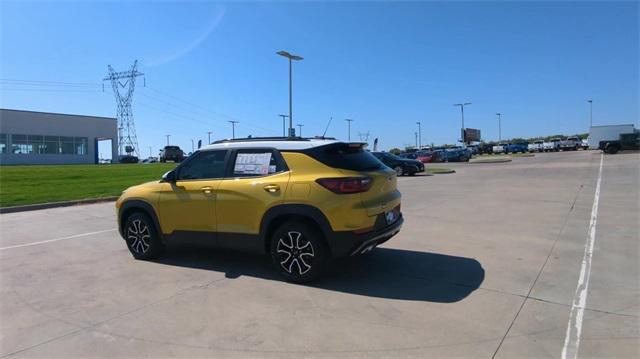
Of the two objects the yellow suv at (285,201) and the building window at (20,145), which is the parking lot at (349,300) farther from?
the building window at (20,145)

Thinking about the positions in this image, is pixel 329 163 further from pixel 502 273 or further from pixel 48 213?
pixel 48 213

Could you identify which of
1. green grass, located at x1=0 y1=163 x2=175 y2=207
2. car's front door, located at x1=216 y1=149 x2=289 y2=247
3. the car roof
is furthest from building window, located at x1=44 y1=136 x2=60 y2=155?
car's front door, located at x1=216 y1=149 x2=289 y2=247

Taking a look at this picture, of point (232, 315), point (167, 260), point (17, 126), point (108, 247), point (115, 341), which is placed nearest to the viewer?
point (115, 341)

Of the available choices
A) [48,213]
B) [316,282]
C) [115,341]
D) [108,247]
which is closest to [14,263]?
[108,247]

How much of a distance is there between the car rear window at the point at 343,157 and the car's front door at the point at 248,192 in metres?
0.46

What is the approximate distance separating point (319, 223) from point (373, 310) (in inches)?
46.5

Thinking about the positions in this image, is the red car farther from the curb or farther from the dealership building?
the dealership building

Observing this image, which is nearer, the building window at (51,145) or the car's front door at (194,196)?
the car's front door at (194,196)

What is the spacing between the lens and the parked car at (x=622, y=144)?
48.5 metres

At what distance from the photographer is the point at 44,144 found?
200 feet

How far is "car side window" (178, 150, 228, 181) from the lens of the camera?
21.0 ft

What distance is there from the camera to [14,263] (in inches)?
280

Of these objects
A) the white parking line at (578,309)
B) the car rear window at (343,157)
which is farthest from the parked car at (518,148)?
the car rear window at (343,157)

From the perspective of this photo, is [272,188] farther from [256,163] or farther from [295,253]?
[295,253]
